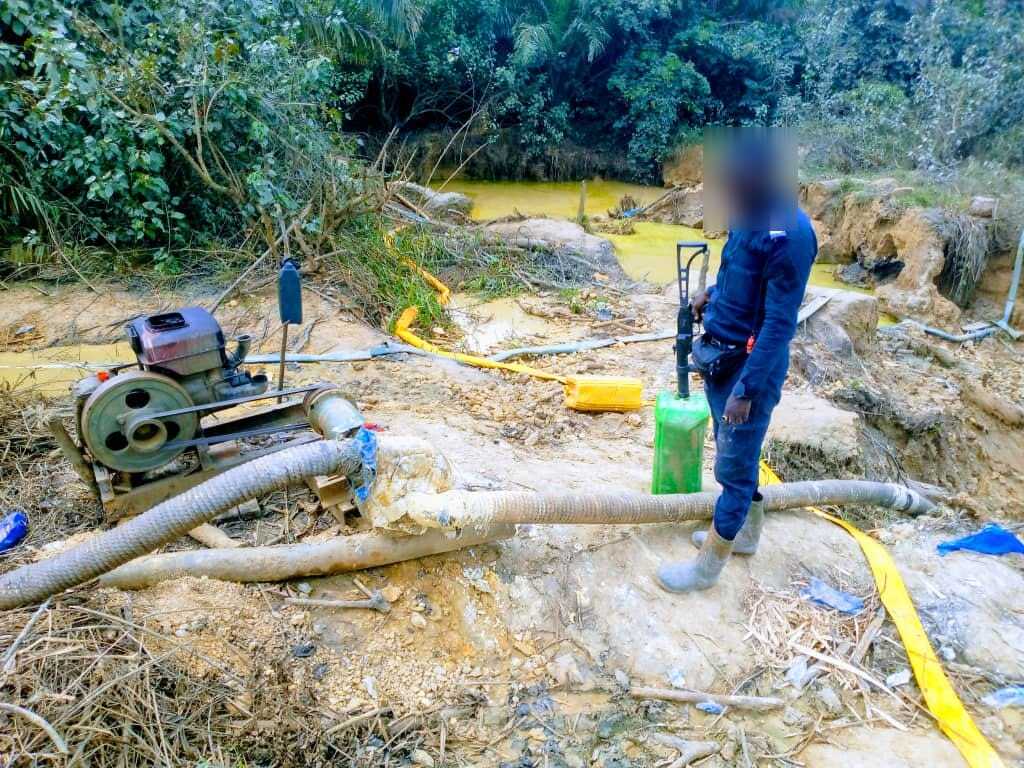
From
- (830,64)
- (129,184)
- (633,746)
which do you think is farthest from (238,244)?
(830,64)

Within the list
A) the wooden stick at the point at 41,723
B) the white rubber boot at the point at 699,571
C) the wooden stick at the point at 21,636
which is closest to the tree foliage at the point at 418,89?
the wooden stick at the point at 21,636

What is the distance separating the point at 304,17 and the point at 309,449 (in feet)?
26.4

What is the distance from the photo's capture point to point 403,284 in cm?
692

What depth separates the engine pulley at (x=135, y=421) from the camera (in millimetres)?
2764

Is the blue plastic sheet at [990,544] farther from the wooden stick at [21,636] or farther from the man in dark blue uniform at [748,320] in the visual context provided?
the wooden stick at [21,636]

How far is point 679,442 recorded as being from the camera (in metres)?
3.29

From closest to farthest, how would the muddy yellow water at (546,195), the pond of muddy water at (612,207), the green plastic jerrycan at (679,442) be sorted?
the green plastic jerrycan at (679,442) < the pond of muddy water at (612,207) < the muddy yellow water at (546,195)

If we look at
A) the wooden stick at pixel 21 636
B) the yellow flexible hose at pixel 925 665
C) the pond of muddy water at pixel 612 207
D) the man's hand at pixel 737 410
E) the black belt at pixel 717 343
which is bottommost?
the pond of muddy water at pixel 612 207

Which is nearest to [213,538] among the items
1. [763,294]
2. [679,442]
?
[679,442]

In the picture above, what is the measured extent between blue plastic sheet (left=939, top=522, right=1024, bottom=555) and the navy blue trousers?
1411 millimetres

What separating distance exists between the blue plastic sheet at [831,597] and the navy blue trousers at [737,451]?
58 centimetres

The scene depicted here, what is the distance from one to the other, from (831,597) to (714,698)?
854mm

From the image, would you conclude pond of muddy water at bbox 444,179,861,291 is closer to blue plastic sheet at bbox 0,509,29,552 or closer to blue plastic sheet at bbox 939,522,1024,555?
blue plastic sheet at bbox 939,522,1024,555

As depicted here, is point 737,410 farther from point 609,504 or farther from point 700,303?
point 609,504
